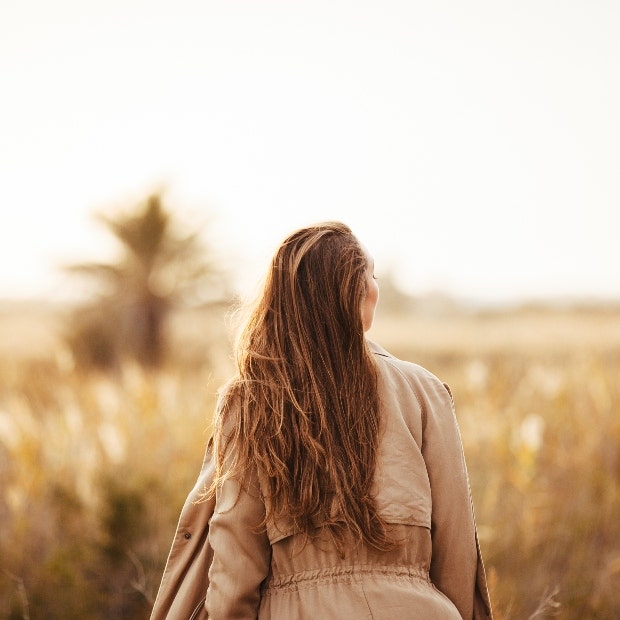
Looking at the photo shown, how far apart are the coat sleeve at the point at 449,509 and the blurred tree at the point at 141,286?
860cm

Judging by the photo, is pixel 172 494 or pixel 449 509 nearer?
pixel 449 509

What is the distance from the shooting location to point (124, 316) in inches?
397

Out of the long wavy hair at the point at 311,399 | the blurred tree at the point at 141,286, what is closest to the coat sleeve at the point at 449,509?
the long wavy hair at the point at 311,399

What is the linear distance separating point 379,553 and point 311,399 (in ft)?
1.34

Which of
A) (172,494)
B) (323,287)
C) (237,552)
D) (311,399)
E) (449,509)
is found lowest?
(172,494)

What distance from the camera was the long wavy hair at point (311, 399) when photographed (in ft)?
5.65

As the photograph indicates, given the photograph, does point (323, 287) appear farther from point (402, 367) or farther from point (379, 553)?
point (379, 553)

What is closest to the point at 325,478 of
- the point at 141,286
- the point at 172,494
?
the point at 172,494

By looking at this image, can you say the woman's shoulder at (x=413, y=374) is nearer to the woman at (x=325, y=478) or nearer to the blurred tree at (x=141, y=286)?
the woman at (x=325, y=478)

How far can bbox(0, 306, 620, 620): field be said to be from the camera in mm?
3592

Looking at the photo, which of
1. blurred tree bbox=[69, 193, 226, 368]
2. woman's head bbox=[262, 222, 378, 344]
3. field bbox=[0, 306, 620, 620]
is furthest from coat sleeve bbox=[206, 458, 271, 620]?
blurred tree bbox=[69, 193, 226, 368]

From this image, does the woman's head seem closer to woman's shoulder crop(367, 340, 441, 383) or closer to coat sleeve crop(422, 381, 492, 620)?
woman's shoulder crop(367, 340, 441, 383)

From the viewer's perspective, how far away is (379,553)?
5.70 feet

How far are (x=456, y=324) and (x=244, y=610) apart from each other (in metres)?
15.9
